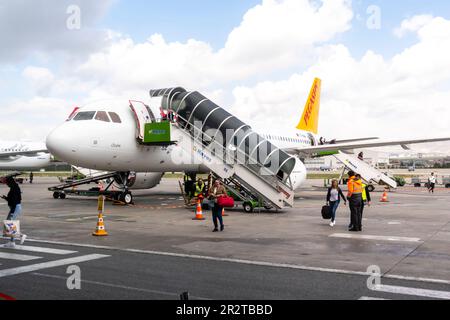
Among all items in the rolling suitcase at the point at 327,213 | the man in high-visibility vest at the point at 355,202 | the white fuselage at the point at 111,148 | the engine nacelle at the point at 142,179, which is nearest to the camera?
the man in high-visibility vest at the point at 355,202

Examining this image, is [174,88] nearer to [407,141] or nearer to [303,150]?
[303,150]

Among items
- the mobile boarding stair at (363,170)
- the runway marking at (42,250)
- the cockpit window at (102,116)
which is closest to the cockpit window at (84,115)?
the cockpit window at (102,116)

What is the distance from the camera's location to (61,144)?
59.0 feet

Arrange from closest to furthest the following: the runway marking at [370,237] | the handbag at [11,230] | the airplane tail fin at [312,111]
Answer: the handbag at [11,230], the runway marking at [370,237], the airplane tail fin at [312,111]

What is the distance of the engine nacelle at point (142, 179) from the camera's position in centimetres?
2403

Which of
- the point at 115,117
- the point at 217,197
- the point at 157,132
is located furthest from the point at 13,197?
the point at 157,132

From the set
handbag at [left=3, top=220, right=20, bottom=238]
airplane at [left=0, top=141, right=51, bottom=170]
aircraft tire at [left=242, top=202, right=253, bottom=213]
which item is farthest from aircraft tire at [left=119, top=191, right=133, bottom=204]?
airplane at [left=0, top=141, right=51, bottom=170]

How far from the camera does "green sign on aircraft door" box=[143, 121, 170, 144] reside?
1955 cm

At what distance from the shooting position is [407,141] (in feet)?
82.6

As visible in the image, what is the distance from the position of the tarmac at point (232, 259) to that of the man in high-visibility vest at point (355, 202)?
1.27 feet

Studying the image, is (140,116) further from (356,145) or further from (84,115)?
(356,145)

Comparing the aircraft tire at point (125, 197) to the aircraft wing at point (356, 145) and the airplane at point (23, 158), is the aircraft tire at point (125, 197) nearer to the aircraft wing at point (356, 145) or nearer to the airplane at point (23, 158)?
the aircraft wing at point (356, 145)

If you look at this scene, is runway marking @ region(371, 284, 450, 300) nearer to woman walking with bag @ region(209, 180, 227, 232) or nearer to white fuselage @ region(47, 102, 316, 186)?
woman walking with bag @ region(209, 180, 227, 232)
